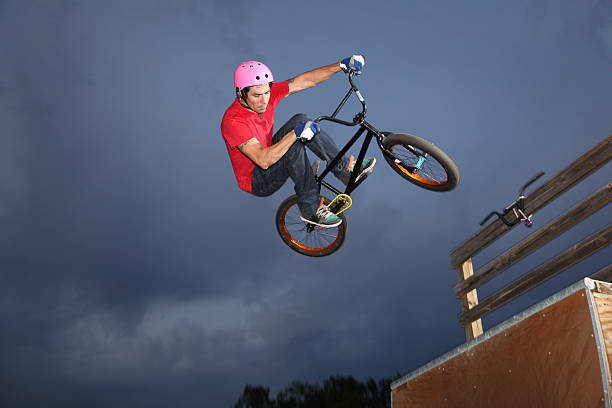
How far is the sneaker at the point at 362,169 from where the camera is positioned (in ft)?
18.8

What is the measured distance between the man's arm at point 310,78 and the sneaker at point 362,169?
109 cm

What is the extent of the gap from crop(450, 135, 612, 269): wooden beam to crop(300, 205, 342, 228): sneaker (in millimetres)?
2178

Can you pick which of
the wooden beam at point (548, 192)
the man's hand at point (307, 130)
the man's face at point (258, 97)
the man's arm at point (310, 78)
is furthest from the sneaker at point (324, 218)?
the wooden beam at point (548, 192)

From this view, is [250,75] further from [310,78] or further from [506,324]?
[506,324]

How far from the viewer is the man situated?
532 cm

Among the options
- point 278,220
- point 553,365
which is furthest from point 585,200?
point 278,220

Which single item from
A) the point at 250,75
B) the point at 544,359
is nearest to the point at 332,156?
the point at 250,75

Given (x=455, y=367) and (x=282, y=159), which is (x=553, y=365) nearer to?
(x=455, y=367)

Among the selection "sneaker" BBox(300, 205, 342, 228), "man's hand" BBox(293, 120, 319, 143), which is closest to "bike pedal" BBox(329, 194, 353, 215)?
"sneaker" BBox(300, 205, 342, 228)

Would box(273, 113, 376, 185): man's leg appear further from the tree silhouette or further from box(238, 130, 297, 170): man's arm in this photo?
the tree silhouette

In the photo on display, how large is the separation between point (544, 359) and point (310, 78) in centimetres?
438

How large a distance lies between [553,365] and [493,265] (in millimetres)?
3787

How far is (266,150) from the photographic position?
5156 millimetres

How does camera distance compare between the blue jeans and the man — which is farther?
the blue jeans
